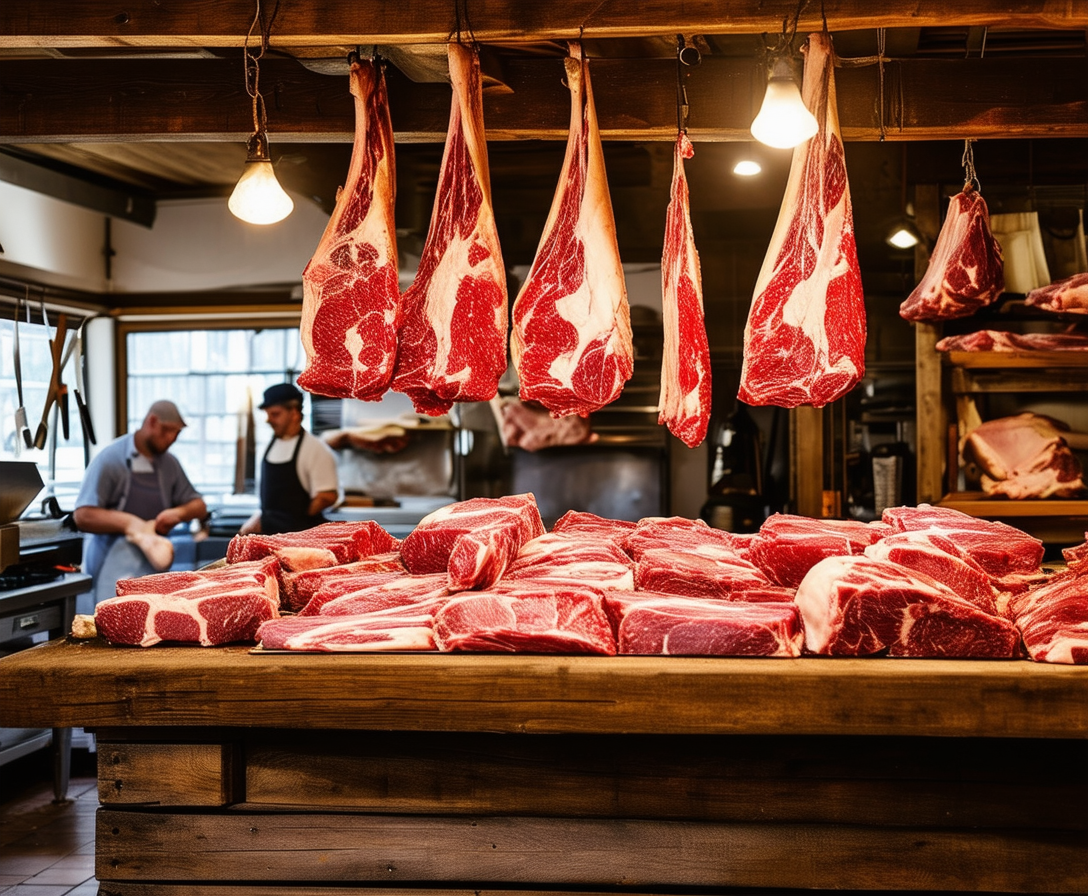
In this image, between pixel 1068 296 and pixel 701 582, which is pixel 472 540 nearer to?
pixel 701 582

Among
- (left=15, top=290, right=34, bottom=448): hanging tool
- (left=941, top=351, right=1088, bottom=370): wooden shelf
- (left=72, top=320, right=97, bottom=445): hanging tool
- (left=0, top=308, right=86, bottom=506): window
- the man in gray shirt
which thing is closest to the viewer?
(left=941, top=351, right=1088, bottom=370): wooden shelf

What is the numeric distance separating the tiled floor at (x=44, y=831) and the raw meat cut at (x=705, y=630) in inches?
127

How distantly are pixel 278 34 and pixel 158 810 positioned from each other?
2105 millimetres

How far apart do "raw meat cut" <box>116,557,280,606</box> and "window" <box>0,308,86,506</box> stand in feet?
16.2

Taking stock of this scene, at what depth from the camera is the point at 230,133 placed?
343 centimetres

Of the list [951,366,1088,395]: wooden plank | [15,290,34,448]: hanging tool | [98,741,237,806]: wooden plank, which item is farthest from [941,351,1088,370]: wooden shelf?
[15,290,34,448]: hanging tool

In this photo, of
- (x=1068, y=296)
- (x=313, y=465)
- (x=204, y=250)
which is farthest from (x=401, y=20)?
(x=204, y=250)

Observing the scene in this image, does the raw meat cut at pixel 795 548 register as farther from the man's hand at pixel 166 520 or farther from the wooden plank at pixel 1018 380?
the man's hand at pixel 166 520

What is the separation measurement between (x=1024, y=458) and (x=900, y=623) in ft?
10.1

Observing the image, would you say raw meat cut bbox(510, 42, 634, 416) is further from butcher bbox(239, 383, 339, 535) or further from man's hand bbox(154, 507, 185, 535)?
man's hand bbox(154, 507, 185, 535)

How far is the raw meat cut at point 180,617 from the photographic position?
2.49 m

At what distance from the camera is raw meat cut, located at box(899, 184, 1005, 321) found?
13.5ft

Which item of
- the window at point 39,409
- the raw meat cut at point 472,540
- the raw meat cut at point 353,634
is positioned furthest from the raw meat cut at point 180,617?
the window at point 39,409

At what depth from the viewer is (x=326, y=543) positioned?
3285 mm
